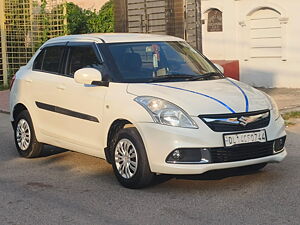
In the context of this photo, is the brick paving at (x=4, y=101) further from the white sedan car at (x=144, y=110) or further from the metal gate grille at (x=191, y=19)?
the white sedan car at (x=144, y=110)

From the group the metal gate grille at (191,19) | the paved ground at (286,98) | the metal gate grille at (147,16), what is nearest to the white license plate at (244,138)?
the paved ground at (286,98)

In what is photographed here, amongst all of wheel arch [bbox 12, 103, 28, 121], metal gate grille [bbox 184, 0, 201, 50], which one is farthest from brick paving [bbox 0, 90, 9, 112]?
wheel arch [bbox 12, 103, 28, 121]

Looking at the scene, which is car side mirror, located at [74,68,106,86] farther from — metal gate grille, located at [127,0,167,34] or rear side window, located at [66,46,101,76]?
metal gate grille, located at [127,0,167,34]

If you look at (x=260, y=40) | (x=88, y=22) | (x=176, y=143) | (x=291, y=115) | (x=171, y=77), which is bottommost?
(x=291, y=115)

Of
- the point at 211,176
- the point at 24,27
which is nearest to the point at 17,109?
the point at 211,176

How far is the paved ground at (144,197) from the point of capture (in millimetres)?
5656

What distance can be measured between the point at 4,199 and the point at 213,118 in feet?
7.45

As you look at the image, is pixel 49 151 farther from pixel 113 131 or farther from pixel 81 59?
pixel 113 131

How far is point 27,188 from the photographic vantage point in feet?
22.8

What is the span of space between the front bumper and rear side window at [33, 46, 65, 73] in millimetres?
2109

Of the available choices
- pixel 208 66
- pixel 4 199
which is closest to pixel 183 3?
pixel 208 66

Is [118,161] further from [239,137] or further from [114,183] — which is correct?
[239,137]

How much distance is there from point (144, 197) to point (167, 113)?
873 millimetres

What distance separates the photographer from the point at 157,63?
7406 mm
